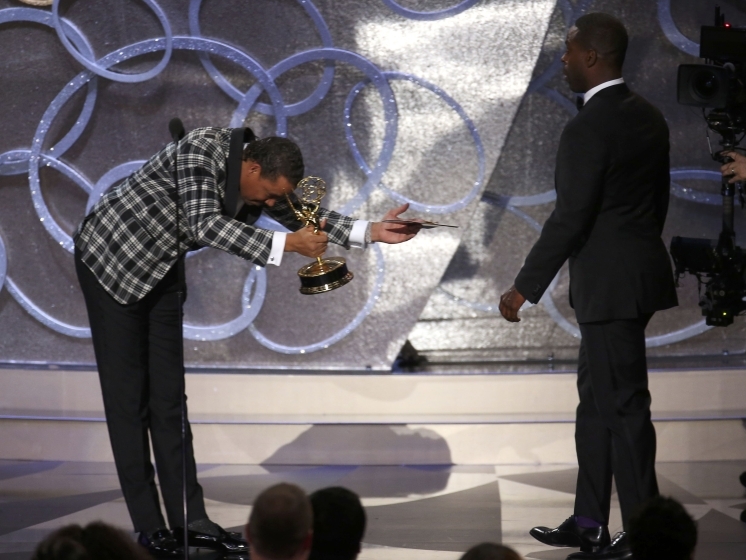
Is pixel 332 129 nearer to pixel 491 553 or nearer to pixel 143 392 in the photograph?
pixel 143 392

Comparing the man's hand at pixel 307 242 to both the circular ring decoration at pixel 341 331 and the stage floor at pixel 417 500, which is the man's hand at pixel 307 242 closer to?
the stage floor at pixel 417 500

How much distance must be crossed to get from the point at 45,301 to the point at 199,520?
2.12 metres

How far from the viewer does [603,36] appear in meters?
2.83

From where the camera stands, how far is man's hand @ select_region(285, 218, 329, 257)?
2717mm

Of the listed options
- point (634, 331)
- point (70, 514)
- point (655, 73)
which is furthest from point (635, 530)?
point (655, 73)

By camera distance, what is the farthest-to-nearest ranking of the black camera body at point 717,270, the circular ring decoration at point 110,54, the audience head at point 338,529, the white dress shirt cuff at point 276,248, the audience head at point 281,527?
the circular ring decoration at point 110,54, the black camera body at point 717,270, the white dress shirt cuff at point 276,248, the audience head at point 338,529, the audience head at point 281,527

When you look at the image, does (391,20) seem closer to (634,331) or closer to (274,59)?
(274,59)

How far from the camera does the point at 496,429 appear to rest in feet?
13.6

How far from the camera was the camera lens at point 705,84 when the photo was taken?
3.47 m

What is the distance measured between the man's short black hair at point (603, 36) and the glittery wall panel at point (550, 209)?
1871mm

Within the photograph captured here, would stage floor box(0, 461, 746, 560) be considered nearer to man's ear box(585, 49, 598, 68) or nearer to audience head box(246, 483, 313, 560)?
audience head box(246, 483, 313, 560)

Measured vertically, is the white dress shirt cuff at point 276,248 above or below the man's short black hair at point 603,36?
below

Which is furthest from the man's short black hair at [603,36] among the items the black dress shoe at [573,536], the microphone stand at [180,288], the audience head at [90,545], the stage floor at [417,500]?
the audience head at [90,545]

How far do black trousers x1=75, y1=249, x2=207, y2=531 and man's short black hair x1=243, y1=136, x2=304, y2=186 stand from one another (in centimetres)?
49
